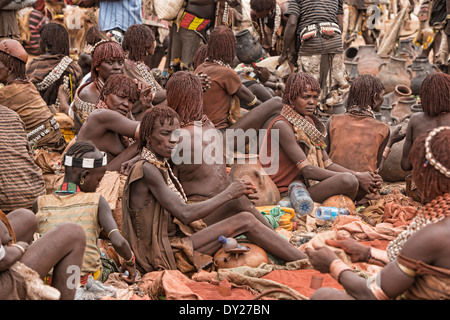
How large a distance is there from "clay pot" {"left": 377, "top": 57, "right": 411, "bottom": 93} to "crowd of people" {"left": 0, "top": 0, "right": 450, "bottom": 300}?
2628 millimetres

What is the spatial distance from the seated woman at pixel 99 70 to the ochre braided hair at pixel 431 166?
3.87 metres

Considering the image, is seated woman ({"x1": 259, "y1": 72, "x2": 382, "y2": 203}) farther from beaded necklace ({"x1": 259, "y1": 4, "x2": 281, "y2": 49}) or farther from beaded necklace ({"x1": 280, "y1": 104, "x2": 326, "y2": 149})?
beaded necklace ({"x1": 259, "y1": 4, "x2": 281, "y2": 49})

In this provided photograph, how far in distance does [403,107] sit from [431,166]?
6.96 meters

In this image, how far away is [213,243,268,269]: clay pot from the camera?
477 centimetres

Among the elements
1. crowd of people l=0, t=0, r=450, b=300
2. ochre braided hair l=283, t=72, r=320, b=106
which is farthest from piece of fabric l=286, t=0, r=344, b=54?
ochre braided hair l=283, t=72, r=320, b=106

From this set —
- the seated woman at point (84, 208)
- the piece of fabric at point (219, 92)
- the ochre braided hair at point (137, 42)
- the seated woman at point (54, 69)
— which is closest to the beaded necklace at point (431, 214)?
the seated woman at point (84, 208)

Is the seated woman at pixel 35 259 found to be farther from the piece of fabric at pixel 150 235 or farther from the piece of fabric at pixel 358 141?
the piece of fabric at pixel 358 141

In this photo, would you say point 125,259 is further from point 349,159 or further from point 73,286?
point 349,159

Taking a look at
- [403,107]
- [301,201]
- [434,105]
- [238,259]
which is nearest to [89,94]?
[301,201]

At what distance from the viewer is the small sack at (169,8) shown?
875cm

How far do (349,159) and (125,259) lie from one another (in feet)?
10.3

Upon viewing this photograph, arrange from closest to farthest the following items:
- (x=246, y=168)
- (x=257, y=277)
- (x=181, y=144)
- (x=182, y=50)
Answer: (x=257, y=277) < (x=181, y=144) < (x=246, y=168) < (x=182, y=50)

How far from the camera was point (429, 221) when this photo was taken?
3193 mm
